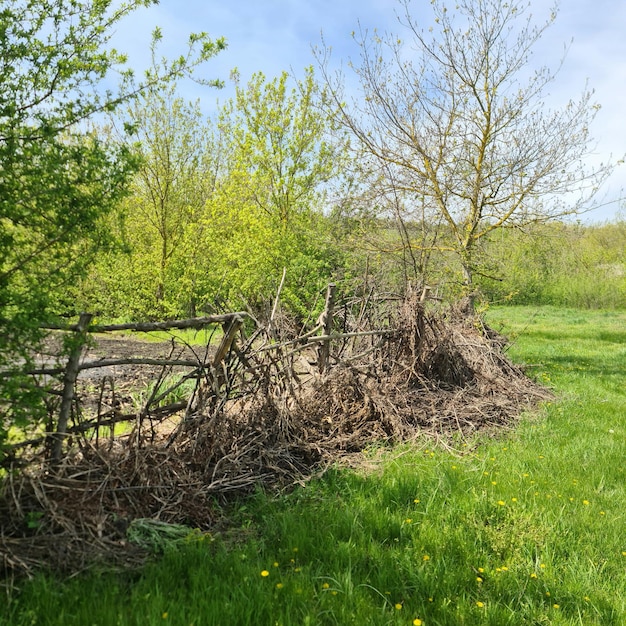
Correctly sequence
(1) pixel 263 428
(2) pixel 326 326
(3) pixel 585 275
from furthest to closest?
(3) pixel 585 275 < (2) pixel 326 326 < (1) pixel 263 428

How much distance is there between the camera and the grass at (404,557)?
265cm

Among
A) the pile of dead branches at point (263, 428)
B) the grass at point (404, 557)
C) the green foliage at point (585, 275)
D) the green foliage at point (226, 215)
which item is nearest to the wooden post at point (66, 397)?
the pile of dead branches at point (263, 428)

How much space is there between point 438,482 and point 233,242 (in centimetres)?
1325

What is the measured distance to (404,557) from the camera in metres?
3.22

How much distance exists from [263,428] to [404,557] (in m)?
1.95

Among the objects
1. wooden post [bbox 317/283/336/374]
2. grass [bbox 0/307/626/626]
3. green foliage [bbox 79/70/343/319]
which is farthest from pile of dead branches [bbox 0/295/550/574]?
green foliage [bbox 79/70/343/319]

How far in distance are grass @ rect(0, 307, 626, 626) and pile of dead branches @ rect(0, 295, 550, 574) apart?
0.29 metres

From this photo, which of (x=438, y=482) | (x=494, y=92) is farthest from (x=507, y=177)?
(x=438, y=482)

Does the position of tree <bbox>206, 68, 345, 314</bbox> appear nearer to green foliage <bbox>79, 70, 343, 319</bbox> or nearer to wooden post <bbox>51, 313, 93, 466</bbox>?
green foliage <bbox>79, 70, 343, 319</bbox>

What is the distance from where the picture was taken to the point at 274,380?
5.41 meters

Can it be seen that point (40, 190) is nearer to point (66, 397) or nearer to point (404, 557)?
point (66, 397)

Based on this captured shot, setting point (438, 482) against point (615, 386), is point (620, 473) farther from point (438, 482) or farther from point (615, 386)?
point (615, 386)

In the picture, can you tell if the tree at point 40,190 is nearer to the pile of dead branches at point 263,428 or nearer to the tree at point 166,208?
the pile of dead branches at point 263,428

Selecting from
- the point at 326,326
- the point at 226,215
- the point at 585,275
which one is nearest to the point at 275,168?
the point at 226,215
